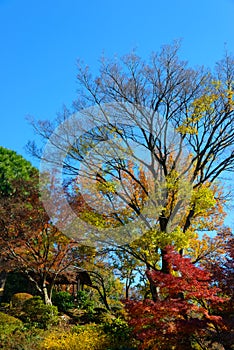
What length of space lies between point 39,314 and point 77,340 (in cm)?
226

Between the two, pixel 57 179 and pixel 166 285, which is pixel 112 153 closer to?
pixel 57 179

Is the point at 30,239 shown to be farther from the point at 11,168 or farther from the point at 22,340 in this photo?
the point at 11,168

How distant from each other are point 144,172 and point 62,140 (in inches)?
119

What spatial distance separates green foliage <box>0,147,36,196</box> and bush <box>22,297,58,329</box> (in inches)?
289

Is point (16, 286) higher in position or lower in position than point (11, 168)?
lower

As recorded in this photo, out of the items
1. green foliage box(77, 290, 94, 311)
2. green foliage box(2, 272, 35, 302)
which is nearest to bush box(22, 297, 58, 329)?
green foliage box(77, 290, 94, 311)

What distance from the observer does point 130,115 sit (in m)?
12.7

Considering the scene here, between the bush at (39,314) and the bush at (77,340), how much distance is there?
77 centimetres

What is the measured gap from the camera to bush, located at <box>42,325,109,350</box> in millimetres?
9050

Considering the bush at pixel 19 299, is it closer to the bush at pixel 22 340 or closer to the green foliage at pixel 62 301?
the green foliage at pixel 62 301

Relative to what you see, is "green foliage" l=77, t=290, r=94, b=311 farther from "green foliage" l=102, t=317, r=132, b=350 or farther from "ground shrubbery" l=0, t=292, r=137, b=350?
"green foliage" l=102, t=317, r=132, b=350

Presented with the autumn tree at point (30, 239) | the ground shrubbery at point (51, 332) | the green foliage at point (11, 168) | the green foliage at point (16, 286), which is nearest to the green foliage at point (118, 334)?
the ground shrubbery at point (51, 332)

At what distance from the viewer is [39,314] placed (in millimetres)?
11328

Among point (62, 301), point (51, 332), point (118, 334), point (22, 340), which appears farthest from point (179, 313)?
point (62, 301)
